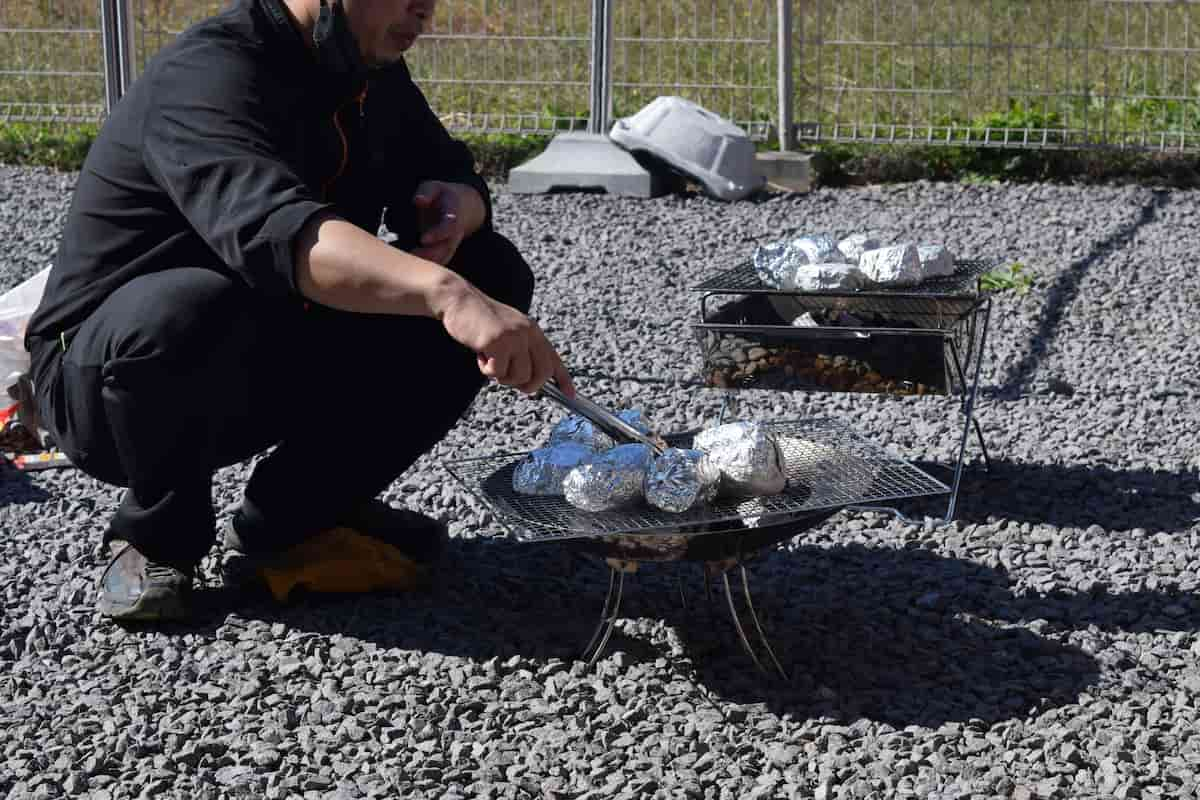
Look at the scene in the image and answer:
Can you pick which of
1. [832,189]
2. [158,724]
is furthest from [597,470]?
[832,189]

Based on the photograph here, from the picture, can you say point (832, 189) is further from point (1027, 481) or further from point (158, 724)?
point (158, 724)

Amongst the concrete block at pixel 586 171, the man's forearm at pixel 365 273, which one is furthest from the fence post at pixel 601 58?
the man's forearm at pixel 365 273

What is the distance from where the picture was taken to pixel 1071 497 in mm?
3992

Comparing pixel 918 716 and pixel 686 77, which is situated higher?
pixel 686 77

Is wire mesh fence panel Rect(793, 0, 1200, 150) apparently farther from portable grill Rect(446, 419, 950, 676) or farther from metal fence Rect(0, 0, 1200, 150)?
portable grill Rect(446, 419, 950, 676)

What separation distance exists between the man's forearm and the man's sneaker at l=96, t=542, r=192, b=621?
3.21 ft

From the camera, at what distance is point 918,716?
2881mm

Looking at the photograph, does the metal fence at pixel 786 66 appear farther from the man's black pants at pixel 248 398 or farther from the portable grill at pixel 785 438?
the man's black pants at pixel 248 398

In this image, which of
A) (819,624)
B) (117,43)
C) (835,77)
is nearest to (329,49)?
(819,624)

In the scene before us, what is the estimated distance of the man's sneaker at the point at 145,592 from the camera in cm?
325

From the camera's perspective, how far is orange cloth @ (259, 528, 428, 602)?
134 inches

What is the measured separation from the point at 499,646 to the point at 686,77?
19.3ft

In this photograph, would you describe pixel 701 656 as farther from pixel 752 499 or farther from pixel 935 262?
pixel 935 262

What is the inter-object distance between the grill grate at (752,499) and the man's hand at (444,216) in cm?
46
